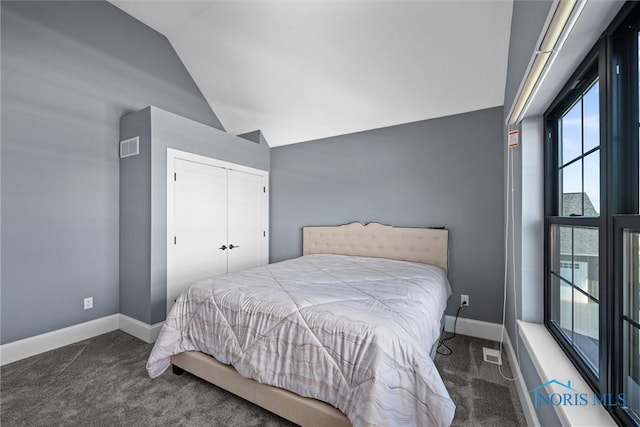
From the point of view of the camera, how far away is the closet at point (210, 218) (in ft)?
9.50

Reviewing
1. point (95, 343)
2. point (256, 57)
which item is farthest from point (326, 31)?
point (95, 343)

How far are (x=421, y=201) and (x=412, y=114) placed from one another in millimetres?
1012

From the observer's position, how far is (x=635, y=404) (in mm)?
926

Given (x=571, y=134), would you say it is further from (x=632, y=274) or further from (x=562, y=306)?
(x=562, y=306)

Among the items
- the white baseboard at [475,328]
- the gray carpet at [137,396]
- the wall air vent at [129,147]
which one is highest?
the wall air vent at [129,147]

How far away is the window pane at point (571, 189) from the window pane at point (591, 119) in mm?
137

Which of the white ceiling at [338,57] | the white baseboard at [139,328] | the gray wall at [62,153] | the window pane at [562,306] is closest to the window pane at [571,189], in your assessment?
the window pane at [562,306]

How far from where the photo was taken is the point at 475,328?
2750 millimetres

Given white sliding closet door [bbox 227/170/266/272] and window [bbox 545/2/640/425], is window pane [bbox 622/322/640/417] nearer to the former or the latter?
window [bbox 545/2/640/425]

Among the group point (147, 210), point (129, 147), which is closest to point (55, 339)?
point (147, 210)

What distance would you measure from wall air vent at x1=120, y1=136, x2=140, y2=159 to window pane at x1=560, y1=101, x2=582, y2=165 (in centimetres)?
357

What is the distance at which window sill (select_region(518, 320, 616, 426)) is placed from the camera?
946mm

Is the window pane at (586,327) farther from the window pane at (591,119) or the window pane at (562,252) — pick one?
the window pane at (591,119)

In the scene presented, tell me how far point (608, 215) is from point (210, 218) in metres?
3.34
